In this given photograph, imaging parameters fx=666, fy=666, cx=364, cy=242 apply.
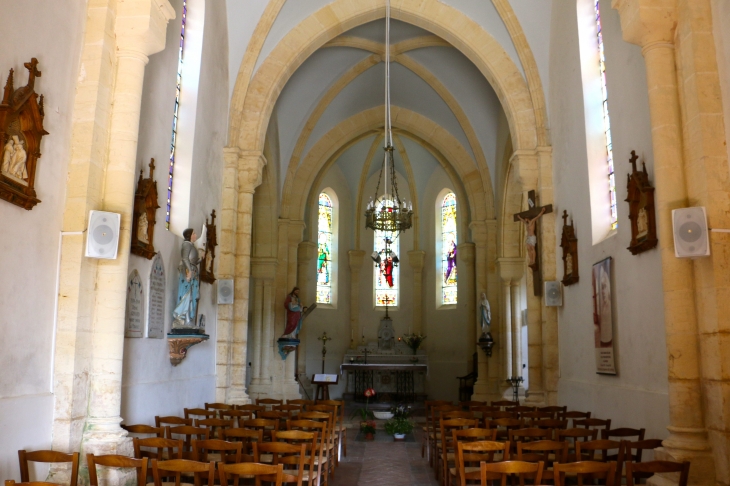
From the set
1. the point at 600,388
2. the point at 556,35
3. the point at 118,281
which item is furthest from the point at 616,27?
the point at 118,281

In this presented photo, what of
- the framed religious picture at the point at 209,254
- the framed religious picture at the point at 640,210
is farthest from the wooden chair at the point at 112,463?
the framed religious picture at the point at 209,254

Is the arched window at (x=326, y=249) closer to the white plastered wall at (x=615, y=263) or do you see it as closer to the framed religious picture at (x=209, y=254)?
the framed religious picture at (x=209, y=254)

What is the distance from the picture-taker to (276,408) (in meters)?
9.37

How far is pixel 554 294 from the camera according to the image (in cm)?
1143

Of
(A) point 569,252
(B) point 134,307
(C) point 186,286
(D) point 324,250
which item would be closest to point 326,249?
(D) point 324,250

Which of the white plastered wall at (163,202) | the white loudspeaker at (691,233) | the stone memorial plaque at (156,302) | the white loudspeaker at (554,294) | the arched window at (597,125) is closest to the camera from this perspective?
the white loudspeaker at (691,233)

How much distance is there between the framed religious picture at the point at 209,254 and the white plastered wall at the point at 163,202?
0.45 ft

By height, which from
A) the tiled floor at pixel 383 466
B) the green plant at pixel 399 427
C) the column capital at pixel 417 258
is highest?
the column capital at pixel 417 258

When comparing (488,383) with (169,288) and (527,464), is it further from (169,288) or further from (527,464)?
(527,464)

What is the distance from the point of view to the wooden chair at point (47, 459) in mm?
Result: 4783

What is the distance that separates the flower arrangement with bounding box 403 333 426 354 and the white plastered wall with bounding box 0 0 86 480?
17005mm

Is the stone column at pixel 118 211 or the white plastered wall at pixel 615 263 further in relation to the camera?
the white plastered wall at pixel 615 263

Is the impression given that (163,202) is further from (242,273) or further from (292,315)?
(292,315)

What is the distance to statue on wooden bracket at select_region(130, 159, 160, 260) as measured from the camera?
315 inches
